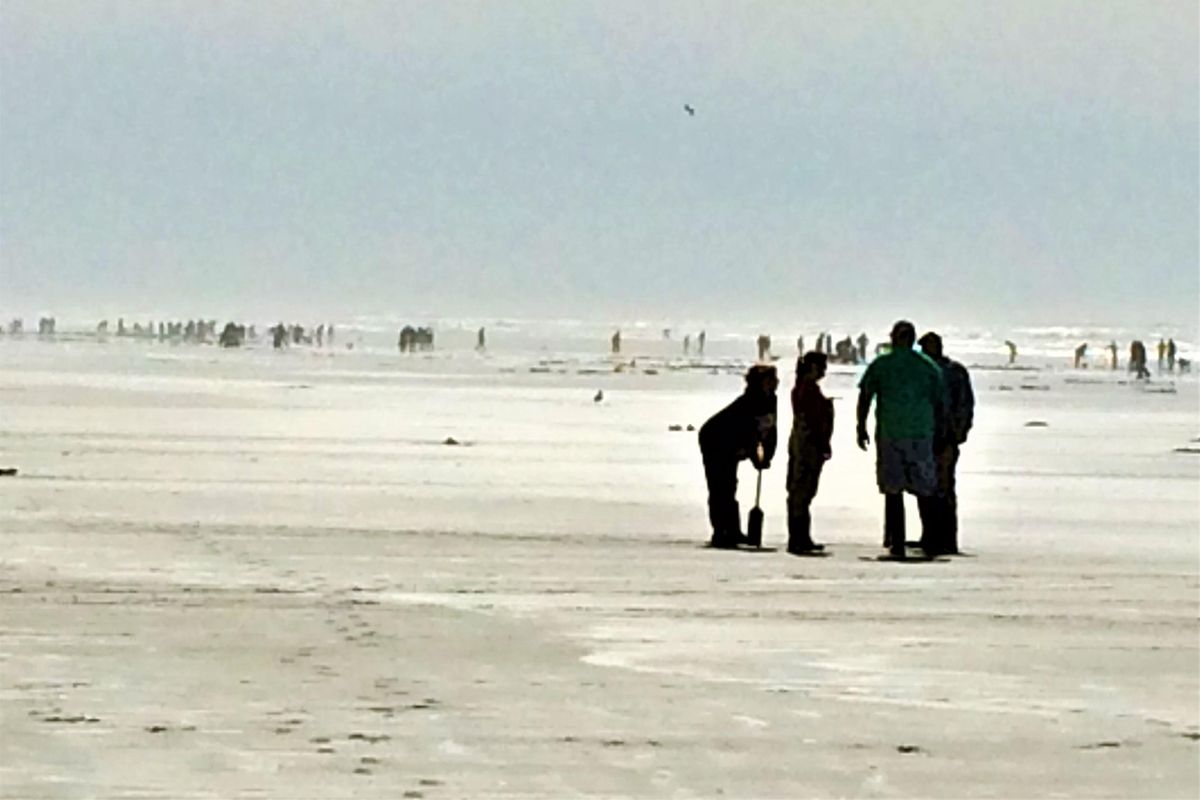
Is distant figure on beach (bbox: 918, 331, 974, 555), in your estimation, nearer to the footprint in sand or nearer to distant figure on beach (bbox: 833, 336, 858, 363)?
the footprint in sand

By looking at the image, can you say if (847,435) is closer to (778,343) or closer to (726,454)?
(726,454)

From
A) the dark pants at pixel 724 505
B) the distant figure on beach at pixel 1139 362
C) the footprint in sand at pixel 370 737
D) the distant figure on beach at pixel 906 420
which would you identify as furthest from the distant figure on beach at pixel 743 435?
the distant figure on beach at pixel 1139 362

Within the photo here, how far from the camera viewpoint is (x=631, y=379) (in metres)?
68.4

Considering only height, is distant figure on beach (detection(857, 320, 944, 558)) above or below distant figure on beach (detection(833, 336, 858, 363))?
above

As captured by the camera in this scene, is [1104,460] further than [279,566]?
Yes

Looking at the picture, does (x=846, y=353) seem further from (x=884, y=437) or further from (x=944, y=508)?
(x=884, y=437)

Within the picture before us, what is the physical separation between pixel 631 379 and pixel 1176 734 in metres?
58.8

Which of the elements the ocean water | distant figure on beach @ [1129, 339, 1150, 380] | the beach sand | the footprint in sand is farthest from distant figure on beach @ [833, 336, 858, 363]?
the footprint in sand

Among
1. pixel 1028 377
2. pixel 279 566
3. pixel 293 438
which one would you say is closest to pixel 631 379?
pixel 1028 377

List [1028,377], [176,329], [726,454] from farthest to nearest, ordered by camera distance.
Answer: [176,329] → [1028,377] → [726,454]

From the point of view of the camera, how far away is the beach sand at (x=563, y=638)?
8.70 meters

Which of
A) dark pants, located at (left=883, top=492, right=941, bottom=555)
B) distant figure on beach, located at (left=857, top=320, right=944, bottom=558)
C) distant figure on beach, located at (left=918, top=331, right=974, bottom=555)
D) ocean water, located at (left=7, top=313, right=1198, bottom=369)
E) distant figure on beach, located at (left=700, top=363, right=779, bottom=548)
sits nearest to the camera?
dark pants, located at (left=883, top=492, right=941, bottom=555)

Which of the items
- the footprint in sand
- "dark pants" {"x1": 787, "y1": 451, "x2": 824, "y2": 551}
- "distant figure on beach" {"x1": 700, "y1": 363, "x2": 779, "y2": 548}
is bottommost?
the footprint in sand

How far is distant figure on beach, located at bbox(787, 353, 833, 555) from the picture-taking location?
17.8 meters
